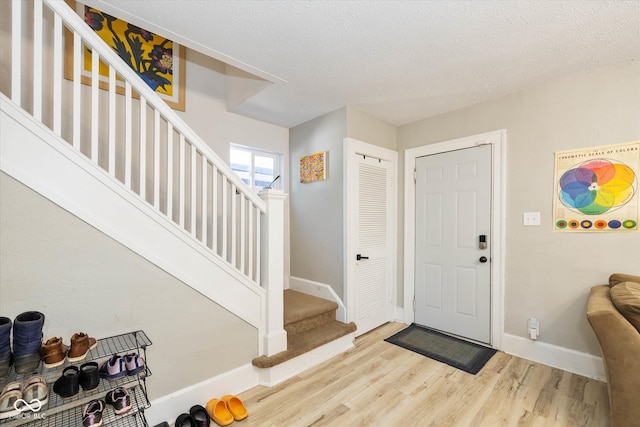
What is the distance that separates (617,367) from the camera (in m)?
1.50

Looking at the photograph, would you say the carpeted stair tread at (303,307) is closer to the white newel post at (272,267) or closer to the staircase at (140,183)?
the staircase at (140,183)

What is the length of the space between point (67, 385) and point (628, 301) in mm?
2938

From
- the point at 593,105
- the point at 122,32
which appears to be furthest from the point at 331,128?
the point at 593,105

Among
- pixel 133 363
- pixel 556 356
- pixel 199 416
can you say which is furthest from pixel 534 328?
pixel 133 363

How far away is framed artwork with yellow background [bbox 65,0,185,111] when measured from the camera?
222 centimetres

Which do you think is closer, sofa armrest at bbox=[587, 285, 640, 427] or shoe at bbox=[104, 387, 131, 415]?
shoe at bbox=[104, 387, 131, 415]

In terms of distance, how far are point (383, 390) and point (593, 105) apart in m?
2.82

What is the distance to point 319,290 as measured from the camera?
3.12 metres

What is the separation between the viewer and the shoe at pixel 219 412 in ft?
5.55

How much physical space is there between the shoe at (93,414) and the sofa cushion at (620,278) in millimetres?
3299

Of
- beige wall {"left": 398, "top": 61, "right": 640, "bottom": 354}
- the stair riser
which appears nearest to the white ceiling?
beige wall {"left": 398, "top": 61, "right": 640, "bottom": 354}

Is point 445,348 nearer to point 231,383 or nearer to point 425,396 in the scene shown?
point 425,396

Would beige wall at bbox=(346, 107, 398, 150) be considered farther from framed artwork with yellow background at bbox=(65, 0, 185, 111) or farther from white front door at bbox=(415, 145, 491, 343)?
framed artwork with yellow background at bbox=(65, 0, 185, 111)

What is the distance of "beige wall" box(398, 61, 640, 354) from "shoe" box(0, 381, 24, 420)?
11.0ft
